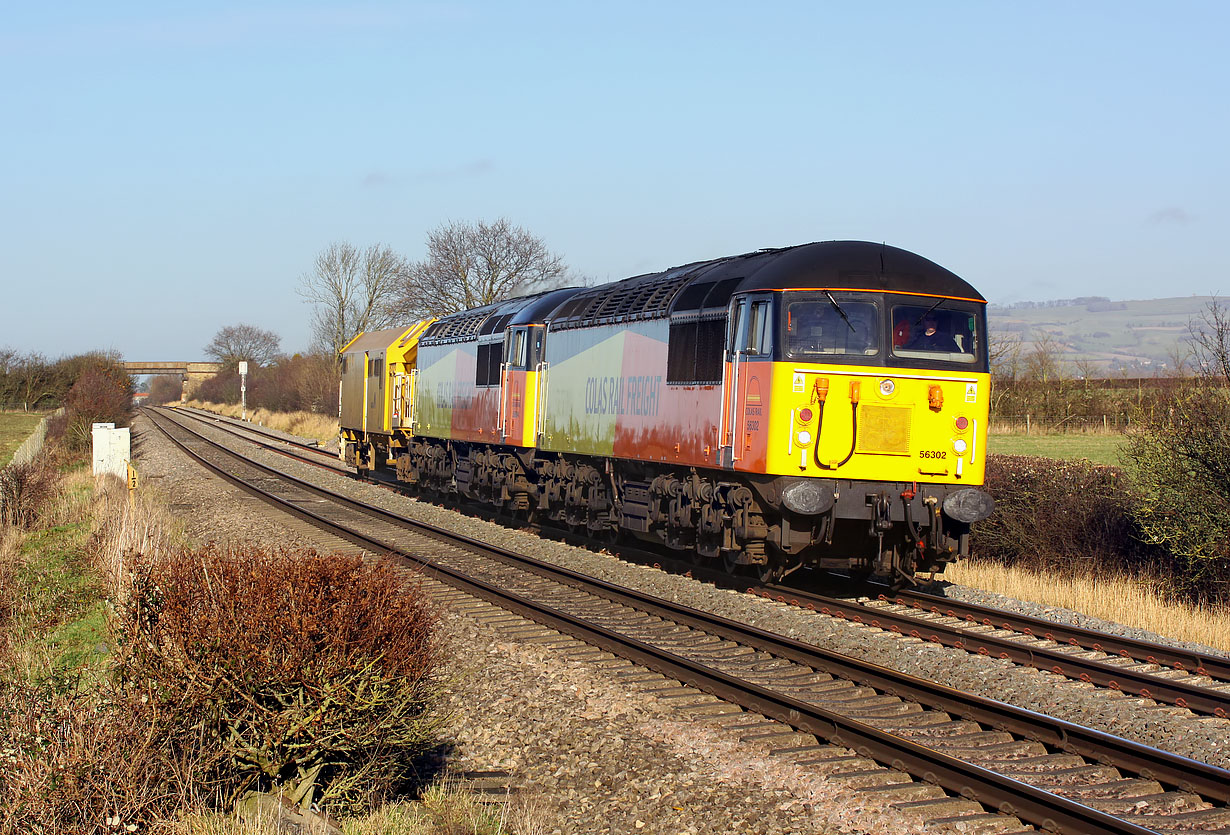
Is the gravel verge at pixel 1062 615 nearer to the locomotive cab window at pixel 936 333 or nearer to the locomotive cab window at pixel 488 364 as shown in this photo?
the locomotive cab window at pixel 936 333

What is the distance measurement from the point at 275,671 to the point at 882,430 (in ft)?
25.4

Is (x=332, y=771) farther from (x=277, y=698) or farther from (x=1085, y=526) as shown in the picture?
(x=1085, y=526)

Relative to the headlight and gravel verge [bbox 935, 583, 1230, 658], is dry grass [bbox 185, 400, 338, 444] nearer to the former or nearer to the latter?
gravel verge [bbox 935, 583, 1230, 658]

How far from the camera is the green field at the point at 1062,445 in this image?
2741cm

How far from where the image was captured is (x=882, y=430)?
12.0 meters

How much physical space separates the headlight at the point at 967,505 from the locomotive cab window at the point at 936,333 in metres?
1.47

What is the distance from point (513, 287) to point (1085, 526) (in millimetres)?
38286

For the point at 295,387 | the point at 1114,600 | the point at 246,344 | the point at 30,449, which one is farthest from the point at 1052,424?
the point at 246,344

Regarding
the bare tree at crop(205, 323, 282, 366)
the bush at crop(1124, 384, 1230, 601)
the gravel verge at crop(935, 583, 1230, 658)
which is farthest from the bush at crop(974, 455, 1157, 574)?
the bare tree at crop(205, 323, 282, 366)

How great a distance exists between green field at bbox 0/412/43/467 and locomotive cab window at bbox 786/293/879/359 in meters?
25.3

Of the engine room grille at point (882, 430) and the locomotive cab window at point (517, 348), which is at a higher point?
the locomotive cab window at point (517, 348)

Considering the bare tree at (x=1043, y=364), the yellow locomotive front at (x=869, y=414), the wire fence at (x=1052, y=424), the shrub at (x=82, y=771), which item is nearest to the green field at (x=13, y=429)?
the yellow locomotive front at (x=869, y=414)

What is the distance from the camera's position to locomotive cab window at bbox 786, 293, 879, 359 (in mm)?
11984

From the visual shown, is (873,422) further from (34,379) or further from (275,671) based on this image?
(34,379)
